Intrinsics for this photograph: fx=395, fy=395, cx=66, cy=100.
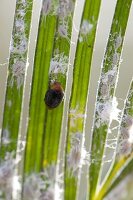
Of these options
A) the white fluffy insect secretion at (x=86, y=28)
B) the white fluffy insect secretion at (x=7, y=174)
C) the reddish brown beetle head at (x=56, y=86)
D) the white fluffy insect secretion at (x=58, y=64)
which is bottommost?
the white fluffy insect secretion at (x=7, y=174)

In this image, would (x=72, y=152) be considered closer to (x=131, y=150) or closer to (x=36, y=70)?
(x=131, y=150)

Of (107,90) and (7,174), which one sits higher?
(107,90)

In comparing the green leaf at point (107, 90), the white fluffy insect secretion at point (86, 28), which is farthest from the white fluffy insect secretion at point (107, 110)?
the white fluffy insect secretion at point (86, 28)

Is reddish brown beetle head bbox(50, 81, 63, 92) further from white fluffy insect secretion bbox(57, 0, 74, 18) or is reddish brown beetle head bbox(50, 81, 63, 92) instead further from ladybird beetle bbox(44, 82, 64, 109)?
white fluffy insect secretion bbox(57, 0, 74, 18)

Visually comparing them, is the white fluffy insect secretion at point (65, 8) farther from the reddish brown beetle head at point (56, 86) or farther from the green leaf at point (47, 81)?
the reddish brown beetle head at point (56, 86)

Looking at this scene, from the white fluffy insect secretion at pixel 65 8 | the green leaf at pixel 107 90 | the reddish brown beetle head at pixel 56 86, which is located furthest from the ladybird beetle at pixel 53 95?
the white fluffy insect secretion at pixel 65 8

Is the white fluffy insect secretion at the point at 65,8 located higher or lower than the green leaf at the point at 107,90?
higher

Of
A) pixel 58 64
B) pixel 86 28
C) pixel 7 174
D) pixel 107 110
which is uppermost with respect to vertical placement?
pixel 86 28

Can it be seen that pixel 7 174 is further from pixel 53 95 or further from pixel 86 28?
pixel 86 28

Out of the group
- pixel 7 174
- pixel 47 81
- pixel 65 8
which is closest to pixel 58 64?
pixel 47 81
